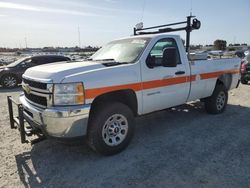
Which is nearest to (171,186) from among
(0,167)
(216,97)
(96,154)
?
(96,154)

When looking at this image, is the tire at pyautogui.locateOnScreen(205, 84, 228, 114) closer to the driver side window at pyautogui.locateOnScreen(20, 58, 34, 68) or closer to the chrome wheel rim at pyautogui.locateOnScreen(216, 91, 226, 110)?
the chrome wheel rim at pyautogui.locateOnScreen(216, 91, 226, 110)

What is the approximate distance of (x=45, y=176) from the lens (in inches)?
132

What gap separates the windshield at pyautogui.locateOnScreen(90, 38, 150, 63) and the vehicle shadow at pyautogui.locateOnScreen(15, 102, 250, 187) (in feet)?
5.42

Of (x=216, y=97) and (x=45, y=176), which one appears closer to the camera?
(x=45, y=176)

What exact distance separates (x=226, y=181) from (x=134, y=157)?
1.43 meters

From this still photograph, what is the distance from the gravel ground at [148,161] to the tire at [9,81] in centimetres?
659

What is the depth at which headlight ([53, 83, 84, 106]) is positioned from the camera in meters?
3.29

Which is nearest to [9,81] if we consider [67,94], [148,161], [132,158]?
[67,94]

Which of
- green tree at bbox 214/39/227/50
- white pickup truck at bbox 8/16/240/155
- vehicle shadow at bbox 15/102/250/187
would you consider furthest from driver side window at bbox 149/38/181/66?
green tree at bbox 214/39/227/50

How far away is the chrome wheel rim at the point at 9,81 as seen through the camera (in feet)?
36.8

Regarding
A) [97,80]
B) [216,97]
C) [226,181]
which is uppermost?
[97,80]

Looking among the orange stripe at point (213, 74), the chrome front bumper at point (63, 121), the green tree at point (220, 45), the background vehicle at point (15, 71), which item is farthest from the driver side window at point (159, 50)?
the green tree at point (220, 45)

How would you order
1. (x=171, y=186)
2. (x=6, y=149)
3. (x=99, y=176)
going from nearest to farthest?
(x=171, y=186) < (x=99, y=176) < (x=6, y=149)

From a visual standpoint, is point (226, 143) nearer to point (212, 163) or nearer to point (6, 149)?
point (212, 163)
